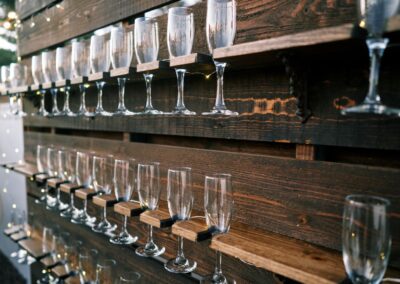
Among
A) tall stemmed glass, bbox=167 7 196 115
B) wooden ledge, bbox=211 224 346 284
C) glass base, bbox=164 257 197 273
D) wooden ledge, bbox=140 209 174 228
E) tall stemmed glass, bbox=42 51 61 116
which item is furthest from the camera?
tall stemmed glass, bbox=42 51 61 116

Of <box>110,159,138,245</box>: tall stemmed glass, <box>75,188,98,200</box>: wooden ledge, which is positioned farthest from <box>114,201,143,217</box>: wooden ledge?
<box>75,188,98,200</box>: wooden ledge

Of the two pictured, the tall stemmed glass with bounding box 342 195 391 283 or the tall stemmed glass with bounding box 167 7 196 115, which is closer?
the tall stemmed glass with bounding box 342 195 391 283

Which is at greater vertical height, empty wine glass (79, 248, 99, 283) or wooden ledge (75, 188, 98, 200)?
wooden ledge (75, 188, 98, 200)

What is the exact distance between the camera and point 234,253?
1055mm

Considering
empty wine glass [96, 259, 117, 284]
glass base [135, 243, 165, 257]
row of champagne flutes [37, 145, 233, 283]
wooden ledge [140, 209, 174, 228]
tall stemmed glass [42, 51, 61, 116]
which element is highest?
tall stemmed glass [42, 51, 61, 116]

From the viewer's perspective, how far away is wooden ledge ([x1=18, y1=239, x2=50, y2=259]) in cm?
232

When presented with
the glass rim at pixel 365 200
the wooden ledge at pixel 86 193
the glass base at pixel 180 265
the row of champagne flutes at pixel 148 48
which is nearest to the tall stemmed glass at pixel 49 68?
the row of champagne flutes at pixel 148 48

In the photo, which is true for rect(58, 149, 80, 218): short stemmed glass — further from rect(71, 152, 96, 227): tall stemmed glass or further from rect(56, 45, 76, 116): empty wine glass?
rect(56, 45, 76, 116): empty wine glass

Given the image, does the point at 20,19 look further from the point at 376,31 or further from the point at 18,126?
the point at 376,31

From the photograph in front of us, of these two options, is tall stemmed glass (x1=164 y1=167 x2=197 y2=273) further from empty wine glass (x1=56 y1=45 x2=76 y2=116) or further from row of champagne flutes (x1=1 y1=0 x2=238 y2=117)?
empty wine glass (x1=56 y1=45 x2=76 y2=116)

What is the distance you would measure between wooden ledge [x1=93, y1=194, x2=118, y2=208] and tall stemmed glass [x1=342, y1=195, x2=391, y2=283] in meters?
1.10

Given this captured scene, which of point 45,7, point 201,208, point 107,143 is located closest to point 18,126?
point 45,7

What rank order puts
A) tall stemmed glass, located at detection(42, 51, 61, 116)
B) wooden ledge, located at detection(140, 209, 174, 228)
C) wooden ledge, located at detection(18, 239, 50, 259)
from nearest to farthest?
wooden ledge, located at detection(140, 209, 174, 228) < tall stemmed glass, located at detection(42, 51, 61, 116) < wooden ledge, located at detection(18, 239, 50, 259)

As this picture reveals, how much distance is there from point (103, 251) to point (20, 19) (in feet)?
7.34
